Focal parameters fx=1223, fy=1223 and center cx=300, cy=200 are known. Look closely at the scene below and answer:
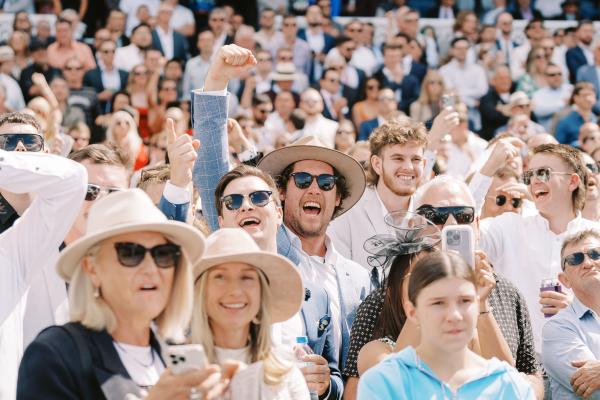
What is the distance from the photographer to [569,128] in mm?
13977

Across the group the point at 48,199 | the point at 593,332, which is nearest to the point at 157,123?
the point at 593,332

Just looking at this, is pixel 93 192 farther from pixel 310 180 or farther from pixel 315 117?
pixel 315 117

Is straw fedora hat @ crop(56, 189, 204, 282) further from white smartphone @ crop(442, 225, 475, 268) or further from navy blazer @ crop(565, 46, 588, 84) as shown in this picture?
navy blazer @ crop(565, 46, 588, 84)

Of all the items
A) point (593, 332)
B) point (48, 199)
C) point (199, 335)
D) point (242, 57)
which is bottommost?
point (593, 332)

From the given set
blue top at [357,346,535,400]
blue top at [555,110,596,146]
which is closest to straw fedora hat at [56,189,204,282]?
blue top at [357,346,535,400]

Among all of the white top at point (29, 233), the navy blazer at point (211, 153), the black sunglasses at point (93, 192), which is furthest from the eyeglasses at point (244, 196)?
the white top at point (29, 233)

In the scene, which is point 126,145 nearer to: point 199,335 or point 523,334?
point 523,334

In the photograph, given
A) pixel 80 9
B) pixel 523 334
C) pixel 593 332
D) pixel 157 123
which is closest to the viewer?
pixel 523 334

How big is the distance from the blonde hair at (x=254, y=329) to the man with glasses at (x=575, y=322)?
2352 millimetres

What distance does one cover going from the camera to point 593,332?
6430 millimetres

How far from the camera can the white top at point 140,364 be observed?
3.98m

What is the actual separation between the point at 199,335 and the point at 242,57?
2089mm

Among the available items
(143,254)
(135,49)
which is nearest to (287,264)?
(143,254)

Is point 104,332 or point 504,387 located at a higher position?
point 104,332
